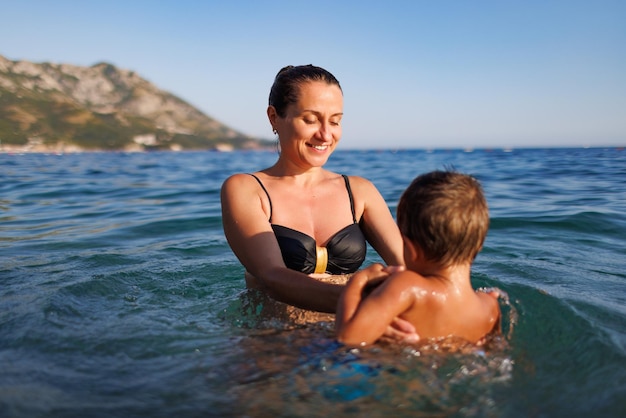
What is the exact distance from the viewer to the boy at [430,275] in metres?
2.95

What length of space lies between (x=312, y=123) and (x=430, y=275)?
1742 mm

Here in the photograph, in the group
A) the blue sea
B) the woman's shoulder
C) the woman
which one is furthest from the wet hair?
the blue sea

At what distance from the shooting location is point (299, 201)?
461 cm

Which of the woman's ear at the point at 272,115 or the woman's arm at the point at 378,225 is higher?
the woman's ear at the point at 272,115

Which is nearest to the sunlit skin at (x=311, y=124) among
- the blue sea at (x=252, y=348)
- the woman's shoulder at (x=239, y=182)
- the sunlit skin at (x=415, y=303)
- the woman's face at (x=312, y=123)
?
the woman's face at (x=312, y=123)

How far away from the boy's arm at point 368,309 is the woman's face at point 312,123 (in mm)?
1613

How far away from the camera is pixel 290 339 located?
3.54m

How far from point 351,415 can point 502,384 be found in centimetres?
96

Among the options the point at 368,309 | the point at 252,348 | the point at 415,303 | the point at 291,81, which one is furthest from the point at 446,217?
the point at 291,81

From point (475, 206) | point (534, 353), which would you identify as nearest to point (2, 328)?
point (475, 206)

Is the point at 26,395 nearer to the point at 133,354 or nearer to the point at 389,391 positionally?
the point at 133,354

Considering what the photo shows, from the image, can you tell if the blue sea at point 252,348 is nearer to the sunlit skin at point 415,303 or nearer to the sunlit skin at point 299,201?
the sunlit skin at point 415,303

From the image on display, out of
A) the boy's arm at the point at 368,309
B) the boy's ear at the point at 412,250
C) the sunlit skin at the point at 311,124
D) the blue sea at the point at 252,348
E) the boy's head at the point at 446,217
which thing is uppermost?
the sunlit skin at the point at 311,124

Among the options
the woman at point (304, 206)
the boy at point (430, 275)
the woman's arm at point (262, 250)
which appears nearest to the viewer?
the boy at point (430, 275)
